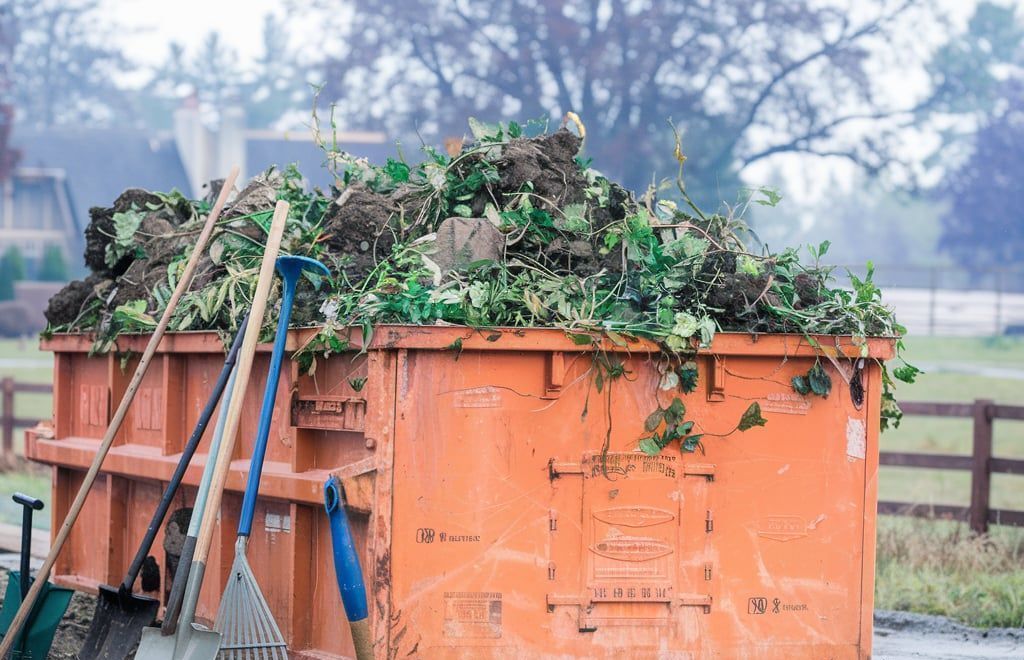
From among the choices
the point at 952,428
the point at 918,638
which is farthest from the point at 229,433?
the point at 952,428

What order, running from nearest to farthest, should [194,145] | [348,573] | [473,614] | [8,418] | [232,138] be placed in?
1. [348,573]
2. [473,614]
3. [8,418]
4. [232,138]
5. [194,145]

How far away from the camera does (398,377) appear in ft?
13.9

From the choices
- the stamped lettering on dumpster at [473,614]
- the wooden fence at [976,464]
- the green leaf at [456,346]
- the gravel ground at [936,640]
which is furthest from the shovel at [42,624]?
the wooden fence at [976,464]

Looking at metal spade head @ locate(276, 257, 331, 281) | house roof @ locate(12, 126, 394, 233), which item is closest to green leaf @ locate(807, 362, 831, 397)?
metal spade head @ locate(276, 257, 331, 281)

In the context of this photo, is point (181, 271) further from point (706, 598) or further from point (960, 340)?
point (960, 340)

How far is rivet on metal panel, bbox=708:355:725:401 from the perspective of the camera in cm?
446

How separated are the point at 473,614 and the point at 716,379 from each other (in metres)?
1.19

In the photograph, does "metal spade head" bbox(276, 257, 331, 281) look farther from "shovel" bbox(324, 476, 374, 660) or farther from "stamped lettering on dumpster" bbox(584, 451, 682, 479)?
"stamped lettering on dumpster" bbox(584, 451, 682, 479)

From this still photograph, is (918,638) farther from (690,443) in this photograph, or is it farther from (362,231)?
(362,231)

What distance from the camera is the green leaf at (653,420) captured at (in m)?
4.41

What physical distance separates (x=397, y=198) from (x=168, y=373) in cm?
127

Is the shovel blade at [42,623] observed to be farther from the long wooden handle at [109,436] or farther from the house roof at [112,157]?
the house roof at [112,157]

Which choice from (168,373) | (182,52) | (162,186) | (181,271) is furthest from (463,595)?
(182,52)

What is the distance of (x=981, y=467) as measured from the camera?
970 centimetres
